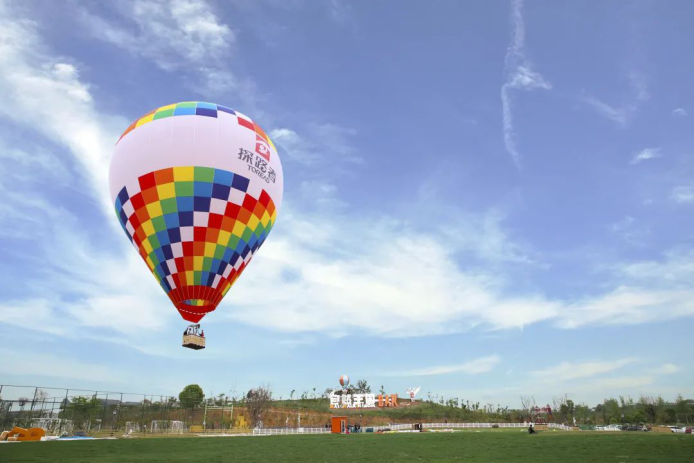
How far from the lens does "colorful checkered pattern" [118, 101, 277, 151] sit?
2513 cm

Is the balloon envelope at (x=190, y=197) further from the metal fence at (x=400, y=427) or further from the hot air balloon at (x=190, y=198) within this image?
the metal fence at (x=400, y=427)

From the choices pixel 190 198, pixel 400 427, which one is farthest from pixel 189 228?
pixel 400 427

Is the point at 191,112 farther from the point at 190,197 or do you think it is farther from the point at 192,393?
the point at 192,393

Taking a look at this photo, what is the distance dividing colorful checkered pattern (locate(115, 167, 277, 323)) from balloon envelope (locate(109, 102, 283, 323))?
46 mm

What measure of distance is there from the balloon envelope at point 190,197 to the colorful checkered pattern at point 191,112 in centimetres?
6

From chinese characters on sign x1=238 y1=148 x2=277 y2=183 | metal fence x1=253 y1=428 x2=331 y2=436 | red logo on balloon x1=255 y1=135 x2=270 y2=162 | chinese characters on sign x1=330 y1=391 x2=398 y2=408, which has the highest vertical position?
red logo on balloon x1=255 y1=135 x2=270 y2=162

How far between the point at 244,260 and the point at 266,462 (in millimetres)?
11297

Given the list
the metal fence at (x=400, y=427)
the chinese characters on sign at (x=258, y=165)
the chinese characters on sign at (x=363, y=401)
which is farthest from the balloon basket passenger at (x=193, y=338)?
the chinese characters on sign at (x=363, y=401)

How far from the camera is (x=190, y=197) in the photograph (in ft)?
77.0

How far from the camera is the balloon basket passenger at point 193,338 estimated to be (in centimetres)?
2431

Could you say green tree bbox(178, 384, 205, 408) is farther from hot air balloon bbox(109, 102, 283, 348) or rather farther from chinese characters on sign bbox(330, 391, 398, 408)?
hot air balloon bbox(109, 102, 283, 348)

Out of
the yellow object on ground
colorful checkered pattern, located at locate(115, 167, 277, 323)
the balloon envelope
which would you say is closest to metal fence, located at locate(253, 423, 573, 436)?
the yellow object on ground

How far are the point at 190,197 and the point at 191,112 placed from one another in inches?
189

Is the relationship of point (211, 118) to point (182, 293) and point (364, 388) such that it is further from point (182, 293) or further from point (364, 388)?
point (364, 388)
